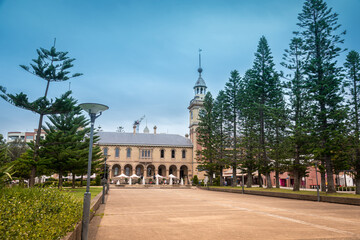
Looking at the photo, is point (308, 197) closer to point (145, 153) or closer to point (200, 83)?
point (145, 153)

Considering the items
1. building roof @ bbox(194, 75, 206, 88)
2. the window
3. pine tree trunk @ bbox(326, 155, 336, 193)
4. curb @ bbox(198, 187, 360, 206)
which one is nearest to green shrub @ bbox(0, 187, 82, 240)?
curb @ bbox(198, 187, 360, 206)

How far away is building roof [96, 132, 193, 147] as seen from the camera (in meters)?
58.9

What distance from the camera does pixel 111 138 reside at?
5934cm

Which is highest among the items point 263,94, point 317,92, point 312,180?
point 263,94

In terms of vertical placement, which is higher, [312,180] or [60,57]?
[60,57]

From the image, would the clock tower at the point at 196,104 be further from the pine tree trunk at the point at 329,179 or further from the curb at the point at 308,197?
the pine tree trunk at the point at 329,179

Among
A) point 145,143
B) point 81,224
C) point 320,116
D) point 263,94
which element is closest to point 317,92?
point 320,116

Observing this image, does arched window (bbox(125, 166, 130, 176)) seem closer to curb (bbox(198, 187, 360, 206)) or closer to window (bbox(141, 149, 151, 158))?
window (bbox(141, 149, 151, 158))

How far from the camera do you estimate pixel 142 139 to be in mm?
60906

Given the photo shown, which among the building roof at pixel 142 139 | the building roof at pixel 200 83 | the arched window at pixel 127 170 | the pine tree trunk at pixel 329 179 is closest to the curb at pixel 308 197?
the pine tree trunk at pixel 329 179

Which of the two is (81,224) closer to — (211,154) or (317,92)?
(317,92)

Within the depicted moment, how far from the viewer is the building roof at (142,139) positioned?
58875mm

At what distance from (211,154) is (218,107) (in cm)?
723

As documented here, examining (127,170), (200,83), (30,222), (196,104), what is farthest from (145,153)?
(30,222)
